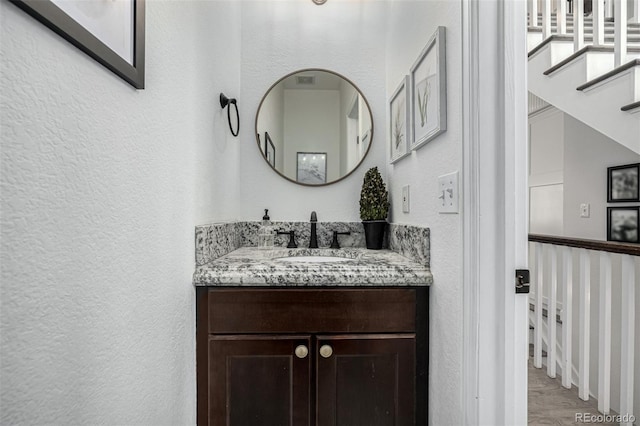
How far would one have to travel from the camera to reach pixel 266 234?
5.68 feet

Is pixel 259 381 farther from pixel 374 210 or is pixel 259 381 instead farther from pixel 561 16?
pixel 561 16

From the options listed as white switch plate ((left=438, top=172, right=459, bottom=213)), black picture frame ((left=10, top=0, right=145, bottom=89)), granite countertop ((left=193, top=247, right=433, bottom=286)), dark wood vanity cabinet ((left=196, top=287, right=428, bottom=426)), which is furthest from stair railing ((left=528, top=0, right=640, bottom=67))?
black picture frame ((left=10, top=0, right=145, bottom=89))

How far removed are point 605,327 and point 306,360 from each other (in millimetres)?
1758

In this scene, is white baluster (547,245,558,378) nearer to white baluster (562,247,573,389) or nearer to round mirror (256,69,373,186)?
white baluster (562,247,573,389)

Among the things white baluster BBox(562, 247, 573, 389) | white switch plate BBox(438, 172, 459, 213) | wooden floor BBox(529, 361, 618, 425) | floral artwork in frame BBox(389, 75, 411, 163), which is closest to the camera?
white switch plate BBox(438, 172, 459, 213)

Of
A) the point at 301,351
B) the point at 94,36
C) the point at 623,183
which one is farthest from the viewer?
the point at 623,183

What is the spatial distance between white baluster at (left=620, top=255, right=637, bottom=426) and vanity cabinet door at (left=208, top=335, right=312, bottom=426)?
5.56ft

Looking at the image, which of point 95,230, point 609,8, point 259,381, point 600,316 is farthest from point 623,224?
point 95,230

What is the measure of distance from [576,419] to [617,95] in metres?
1.80

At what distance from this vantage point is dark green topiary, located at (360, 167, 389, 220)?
1610 mm

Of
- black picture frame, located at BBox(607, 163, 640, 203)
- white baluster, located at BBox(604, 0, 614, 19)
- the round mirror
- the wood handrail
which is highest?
white baluster, located at BBox(604, 0, 614, 19)

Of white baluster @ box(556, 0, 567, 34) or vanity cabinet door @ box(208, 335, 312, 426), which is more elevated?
white baluster @ box(556, 0, 567, 34)

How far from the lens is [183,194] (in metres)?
1.00

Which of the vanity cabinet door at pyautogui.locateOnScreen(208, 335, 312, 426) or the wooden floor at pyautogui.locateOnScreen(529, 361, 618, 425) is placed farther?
the wooden floor at pyautogui.locateOnScreen(529, 361, 618, 425)
